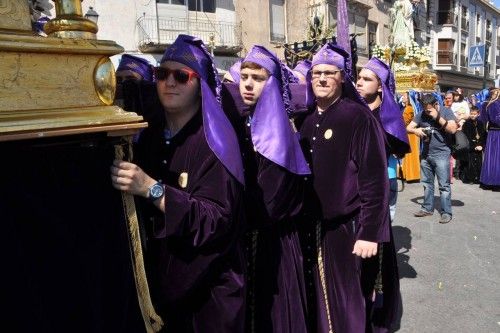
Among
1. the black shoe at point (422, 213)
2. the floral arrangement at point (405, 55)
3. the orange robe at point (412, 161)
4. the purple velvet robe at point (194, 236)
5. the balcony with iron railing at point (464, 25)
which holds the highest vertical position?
the balcony with iron railing at point (464, 25)

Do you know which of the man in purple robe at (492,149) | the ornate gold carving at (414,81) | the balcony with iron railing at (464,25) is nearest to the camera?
the man in purple robe at (492,149)

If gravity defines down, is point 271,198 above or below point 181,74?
below

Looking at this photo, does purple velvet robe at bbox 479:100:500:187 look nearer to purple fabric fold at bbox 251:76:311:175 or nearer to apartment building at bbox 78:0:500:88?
apartment building at bbox 78:0:500:88

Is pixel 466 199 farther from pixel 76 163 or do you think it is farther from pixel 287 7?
pixel 287 7

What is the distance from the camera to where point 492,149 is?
8359mm

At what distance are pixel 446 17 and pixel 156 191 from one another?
3556 centimetres

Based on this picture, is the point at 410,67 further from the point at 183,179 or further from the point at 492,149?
the point at 183,179

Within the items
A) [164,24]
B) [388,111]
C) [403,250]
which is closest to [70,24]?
[388,111]

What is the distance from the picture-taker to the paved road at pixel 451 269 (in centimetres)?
335

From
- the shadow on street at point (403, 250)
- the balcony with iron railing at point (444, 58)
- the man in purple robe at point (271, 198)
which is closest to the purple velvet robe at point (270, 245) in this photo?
the man in purple robe at point (271, 198)

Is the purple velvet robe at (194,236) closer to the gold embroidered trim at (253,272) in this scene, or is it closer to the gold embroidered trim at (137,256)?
the gold embroidered trim at (137,256)

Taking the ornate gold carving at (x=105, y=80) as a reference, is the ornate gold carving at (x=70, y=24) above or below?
above

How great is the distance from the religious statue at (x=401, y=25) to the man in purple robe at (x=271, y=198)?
32.5 ft

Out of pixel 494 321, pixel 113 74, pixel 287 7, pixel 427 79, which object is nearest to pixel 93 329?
pixel 113 74
